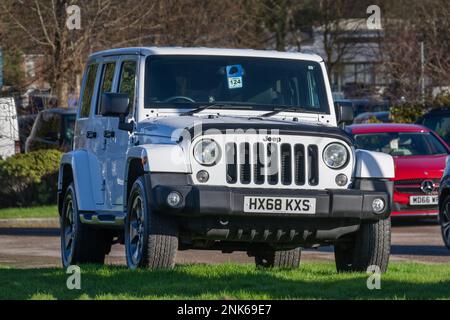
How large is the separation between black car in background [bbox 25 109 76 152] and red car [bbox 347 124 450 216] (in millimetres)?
8561

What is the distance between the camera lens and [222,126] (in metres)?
11.8

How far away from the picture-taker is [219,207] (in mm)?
11523

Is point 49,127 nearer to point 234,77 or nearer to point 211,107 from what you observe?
point 234,77

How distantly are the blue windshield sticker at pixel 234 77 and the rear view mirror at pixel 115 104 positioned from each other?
41.8 inches

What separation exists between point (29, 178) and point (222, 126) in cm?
1601

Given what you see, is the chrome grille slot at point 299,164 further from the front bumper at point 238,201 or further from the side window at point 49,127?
the side window at point 49,127

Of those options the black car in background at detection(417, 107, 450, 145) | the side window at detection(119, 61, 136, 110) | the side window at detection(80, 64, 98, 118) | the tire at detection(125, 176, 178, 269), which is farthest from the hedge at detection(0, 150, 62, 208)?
the tire at detection(125, 176, 178, 269)

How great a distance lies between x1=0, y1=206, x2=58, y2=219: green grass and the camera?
25828 millimetres

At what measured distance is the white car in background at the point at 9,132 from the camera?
29828 mm

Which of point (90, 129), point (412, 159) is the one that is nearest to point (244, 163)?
point (90, 129)

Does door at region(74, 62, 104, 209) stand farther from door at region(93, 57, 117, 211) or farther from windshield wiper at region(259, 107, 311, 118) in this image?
windshield wiper at region(259, 107, 311, 118)

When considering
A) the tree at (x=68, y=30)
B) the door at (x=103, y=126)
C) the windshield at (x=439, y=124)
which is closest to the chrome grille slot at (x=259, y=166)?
the door at (x=103, y=126)
